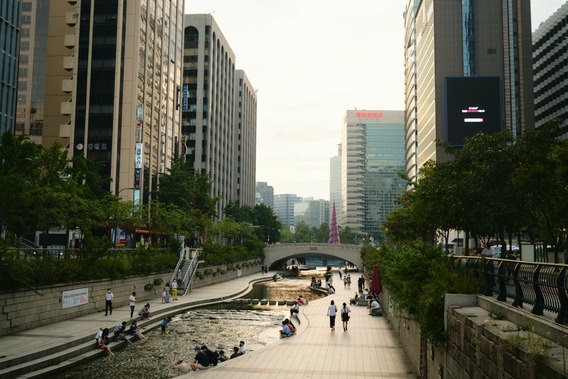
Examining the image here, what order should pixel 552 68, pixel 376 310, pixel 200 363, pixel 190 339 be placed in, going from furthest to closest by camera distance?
1. pixel 552 68
2. pixel 376 310
3. pixel 190 339
4. pixel 200 363

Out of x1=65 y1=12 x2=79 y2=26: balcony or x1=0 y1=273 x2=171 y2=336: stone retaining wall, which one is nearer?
x1=0 y1=273 x2=171 y2=336: stone retaining wall

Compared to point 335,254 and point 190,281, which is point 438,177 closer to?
point 190,281

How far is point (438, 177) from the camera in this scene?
29.8 m

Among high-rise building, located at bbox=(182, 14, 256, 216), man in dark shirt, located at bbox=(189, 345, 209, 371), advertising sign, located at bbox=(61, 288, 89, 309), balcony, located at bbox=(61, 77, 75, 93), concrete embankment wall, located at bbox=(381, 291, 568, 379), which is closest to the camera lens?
concrete embankment wall, located at bbox=(381, 291, 568, 379)

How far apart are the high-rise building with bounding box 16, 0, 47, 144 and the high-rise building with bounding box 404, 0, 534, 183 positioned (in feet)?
222

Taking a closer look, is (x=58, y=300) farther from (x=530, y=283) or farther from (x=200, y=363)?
(x=530, y=283)

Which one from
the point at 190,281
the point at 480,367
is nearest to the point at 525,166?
the point at 480,367

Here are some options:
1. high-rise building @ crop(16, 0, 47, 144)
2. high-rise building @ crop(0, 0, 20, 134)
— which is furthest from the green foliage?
high-rise building @ crop(16, 0, 47, 144)

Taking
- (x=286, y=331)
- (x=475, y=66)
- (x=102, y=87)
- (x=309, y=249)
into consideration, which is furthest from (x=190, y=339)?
(x=475, y=66)

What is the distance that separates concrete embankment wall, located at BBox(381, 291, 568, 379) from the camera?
25.6 feet

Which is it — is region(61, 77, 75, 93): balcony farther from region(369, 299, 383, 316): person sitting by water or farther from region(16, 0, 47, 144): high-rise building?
region(369, 299, 383, 316): person sitting by water

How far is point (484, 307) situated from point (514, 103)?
96333 millimetres

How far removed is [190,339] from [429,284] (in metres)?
18.4

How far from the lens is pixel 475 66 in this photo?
102 metres
